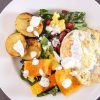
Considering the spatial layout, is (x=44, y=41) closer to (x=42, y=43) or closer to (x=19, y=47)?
(x=42, y=43)

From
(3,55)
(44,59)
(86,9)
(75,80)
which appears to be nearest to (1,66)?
(3,55)

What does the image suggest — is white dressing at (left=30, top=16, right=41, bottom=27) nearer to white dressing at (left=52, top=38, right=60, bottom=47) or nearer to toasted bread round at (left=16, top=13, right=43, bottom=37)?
toasted bread round at (left=16, top=13, right=43, bottom=37)

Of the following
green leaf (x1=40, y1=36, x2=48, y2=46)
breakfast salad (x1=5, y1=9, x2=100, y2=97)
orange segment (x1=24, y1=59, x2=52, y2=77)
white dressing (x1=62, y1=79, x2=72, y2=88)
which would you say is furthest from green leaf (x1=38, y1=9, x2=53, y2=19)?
white dressing (x1=62, y1=79, x2=72, y2=88)

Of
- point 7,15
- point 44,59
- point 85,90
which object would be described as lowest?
point 85,90

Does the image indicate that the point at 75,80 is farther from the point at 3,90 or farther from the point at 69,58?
the point at 3,90

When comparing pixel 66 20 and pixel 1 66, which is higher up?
pixel 66 20

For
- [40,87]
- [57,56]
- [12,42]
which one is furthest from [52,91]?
[12,42]
